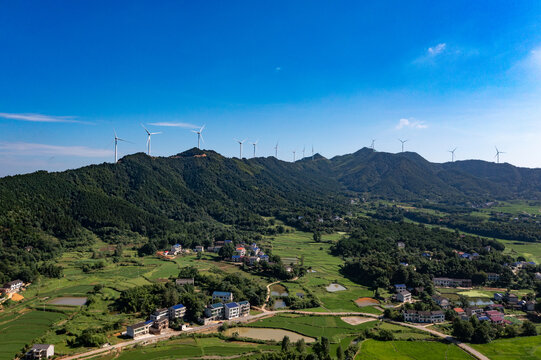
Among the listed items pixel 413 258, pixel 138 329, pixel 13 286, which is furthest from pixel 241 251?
pixel 13 286

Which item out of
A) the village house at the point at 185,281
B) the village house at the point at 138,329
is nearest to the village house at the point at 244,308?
the village house at the point at 185,281

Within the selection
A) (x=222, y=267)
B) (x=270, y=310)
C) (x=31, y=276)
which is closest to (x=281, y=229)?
(x=222, y=267)

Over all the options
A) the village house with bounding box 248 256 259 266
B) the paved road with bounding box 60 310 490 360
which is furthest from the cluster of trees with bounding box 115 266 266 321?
the village house with bounding box 248 256 259 266

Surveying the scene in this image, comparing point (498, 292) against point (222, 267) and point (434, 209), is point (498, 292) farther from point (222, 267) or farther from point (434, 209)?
point (434, 209)

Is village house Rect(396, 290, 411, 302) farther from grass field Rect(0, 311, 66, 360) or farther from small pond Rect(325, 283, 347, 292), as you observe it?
grass field Rect(0, 311, 66, 360)

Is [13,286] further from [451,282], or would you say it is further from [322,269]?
[451,282]

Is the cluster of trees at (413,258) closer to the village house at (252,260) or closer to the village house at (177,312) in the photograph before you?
the village house at (252,260)
